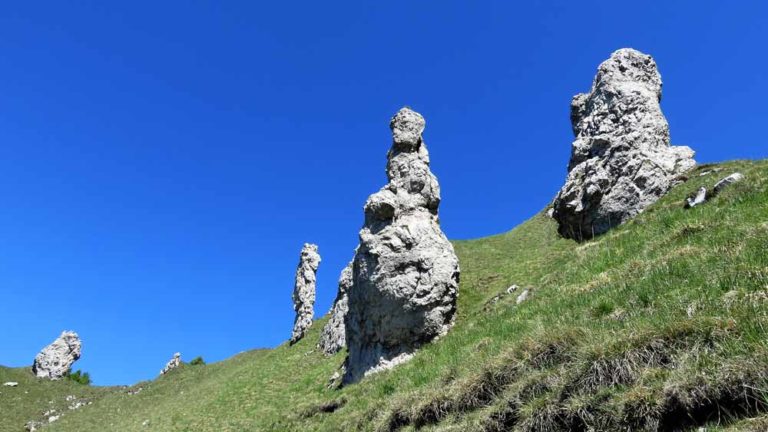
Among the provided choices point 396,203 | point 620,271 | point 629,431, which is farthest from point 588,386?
point 396,203

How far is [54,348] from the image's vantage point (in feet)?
286

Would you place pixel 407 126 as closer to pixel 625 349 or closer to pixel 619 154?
pixel 619 154

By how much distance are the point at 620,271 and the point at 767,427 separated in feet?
35.0

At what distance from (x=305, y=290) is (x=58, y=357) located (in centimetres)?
5251

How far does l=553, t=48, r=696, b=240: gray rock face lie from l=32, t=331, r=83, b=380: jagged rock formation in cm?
8874

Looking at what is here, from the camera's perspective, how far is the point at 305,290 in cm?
6638

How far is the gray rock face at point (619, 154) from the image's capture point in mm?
28406

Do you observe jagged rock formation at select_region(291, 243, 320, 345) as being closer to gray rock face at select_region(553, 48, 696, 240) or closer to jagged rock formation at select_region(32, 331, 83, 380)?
gray rock face at select_region(553, 48, 696, 240)

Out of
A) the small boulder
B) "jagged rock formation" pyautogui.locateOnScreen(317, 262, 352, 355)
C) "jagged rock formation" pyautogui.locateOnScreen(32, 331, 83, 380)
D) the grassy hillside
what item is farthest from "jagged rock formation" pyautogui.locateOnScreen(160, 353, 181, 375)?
the small boulder

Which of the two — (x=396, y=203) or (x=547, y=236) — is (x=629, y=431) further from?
(x=547, y=236)

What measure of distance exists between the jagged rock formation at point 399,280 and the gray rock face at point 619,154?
28.6 ft

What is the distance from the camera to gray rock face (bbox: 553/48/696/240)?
2841cm

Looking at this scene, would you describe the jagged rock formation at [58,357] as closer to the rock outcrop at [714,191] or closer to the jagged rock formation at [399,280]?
the jagged rock formation at [399,280]

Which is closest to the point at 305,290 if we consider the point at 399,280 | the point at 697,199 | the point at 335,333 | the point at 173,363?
the point at 335,333
